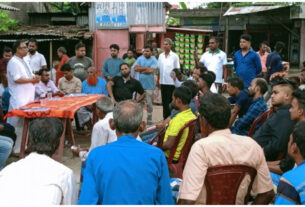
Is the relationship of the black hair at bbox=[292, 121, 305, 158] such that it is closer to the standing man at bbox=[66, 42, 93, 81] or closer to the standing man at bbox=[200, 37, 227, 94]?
the standing man at bbox=[200, 37, 227, 94]

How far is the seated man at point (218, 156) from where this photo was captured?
2.60 m

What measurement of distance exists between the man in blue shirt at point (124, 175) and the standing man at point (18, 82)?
4.37 m

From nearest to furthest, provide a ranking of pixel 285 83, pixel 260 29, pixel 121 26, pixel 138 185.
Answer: pixel 138 185, pixel 285 83, pixel 121 26, pixel 260 29

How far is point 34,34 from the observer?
13.8m

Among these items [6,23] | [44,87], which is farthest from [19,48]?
[6,23]

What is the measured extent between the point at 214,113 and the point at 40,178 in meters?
1.18

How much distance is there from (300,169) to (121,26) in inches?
554

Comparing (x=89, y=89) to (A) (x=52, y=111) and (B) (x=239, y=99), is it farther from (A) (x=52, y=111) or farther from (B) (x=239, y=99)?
(B) (x=239, y=99)

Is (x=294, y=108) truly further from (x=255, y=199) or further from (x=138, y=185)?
(x=138, y=185)

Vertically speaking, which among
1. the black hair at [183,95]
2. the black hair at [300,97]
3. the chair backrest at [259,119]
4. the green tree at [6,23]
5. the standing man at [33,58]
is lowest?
the chair backrest at [259,119]

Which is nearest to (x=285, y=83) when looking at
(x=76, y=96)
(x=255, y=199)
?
(x=255, y=199)

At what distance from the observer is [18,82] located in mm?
6582

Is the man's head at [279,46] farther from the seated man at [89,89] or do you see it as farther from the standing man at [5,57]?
the standing man at [5,57]

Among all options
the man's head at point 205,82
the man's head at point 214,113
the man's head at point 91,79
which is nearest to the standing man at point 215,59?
the man's head at point 91,79
